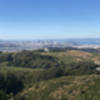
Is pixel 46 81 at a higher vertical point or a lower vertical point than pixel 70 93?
lower

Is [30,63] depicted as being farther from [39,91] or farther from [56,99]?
[56,99]

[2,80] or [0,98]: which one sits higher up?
[0,98]

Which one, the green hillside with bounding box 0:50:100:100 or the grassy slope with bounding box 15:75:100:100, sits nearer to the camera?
the grassy slope with bounding box 15:75:100:100

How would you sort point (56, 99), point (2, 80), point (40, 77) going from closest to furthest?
point (56, 99), point (2, 80), point (40, 77)

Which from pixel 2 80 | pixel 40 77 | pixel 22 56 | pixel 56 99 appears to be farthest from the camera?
pixel 22 56

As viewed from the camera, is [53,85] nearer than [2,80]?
Yes

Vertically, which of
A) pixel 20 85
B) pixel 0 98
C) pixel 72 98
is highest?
pixel 0 98

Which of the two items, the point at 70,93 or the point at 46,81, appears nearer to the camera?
the point at 70,93

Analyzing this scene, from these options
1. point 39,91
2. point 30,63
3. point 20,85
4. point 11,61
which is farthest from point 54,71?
point 11,61

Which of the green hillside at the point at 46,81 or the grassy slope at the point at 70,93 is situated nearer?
the grassy slope at the point at 70,93

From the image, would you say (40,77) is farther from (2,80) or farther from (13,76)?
(2,80)
